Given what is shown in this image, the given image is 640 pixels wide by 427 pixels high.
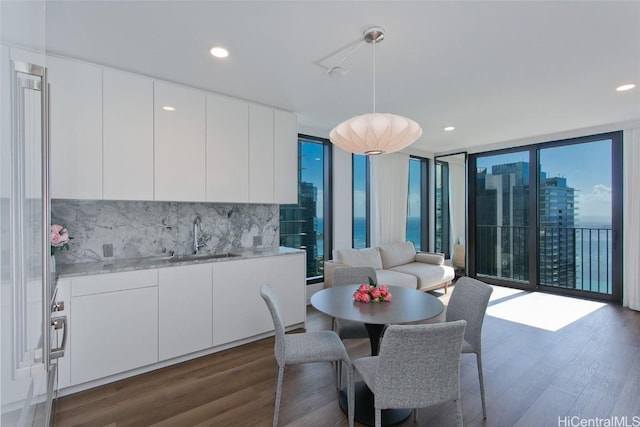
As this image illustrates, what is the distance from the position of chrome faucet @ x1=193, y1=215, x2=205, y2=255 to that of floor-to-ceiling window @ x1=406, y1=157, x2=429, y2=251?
4.11 m

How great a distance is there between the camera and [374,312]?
6.50ft

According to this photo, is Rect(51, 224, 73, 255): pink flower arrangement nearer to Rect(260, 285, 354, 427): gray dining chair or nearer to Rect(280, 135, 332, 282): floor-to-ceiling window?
Rect(260, 285, 354, 427): gray dining chair

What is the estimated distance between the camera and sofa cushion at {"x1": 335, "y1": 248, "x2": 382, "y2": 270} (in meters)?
4.48

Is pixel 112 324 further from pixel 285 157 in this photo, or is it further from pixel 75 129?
pixel 285 157

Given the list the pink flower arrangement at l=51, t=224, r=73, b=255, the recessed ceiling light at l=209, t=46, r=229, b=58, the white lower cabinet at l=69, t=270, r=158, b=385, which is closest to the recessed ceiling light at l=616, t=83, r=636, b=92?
the recessed ceiling light at l=209, t=46, r=229, b=58

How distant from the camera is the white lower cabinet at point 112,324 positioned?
2336mm

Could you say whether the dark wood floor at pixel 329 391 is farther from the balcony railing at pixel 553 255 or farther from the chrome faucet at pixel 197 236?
Answer: the balcony railing at pixel 553 255

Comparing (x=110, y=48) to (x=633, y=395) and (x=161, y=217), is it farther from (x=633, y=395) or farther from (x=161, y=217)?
(x=633, y=395)

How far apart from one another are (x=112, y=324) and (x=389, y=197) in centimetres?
438

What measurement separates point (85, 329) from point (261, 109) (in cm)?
262

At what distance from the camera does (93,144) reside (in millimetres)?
2535

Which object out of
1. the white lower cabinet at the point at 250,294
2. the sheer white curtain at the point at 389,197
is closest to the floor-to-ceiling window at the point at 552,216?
the sheer white curtain at the point at 389,197

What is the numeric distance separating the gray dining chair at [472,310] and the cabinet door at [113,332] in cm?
248

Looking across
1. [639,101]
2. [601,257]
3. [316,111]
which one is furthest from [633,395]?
[316,111]
